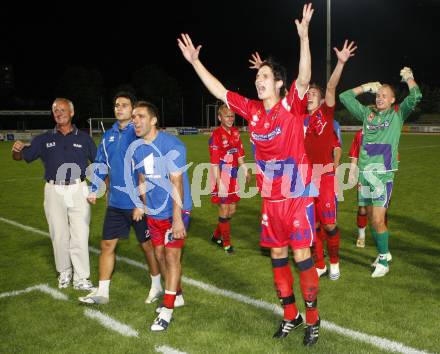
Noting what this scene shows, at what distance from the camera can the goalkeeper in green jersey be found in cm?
608

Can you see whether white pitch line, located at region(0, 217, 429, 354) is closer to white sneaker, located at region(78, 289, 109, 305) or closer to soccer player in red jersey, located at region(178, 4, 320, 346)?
soccer player in red jersey, located at region(178, 4, 320, 346)

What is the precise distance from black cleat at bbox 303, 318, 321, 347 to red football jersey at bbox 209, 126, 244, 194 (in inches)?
143

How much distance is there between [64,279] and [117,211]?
143cm

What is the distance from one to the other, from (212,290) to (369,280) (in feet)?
6.58

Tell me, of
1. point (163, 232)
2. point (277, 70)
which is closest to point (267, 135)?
point (277, 70)

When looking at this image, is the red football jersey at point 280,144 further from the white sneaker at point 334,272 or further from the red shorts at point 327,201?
the white sneaker at point 334,272

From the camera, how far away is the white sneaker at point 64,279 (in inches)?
235

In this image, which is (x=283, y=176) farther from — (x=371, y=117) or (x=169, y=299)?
(x=371, y=117)

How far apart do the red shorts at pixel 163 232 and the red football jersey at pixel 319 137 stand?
2023 mm

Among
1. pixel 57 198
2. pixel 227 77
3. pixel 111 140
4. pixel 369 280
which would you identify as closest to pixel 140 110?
pixel 111 140

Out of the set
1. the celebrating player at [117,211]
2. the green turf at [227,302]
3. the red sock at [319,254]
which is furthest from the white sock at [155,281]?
the red sock at [319,254]

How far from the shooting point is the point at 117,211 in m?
5.31

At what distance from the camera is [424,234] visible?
8.30 meters

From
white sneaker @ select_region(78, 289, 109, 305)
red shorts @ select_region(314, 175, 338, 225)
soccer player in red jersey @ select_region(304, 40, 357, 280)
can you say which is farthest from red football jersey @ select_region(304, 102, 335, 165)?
white sneaker @ select_region(78, 289, 109, 305)
